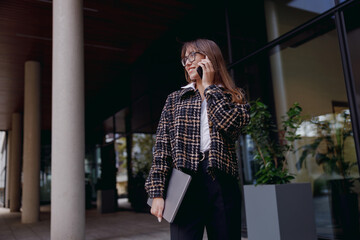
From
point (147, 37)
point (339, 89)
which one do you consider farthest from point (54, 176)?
point (147, 37)

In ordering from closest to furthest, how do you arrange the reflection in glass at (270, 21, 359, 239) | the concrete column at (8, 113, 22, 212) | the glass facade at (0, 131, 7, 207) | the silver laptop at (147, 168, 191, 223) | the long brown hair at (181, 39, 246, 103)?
1. the silver laptop at (147, 168, 191, 223)
2. the long brown hair at (181, 39, 246, 103)
3. the reflection in glass at (270, 21, 359, 239)
4. the concrete column at (8, 113, 22, 212)
5. the glass facade at (0, 131, 7, 207)

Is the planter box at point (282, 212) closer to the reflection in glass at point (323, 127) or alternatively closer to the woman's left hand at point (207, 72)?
the reflection in glass at point (323, 127)

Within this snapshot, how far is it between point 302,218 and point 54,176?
3.36 meters

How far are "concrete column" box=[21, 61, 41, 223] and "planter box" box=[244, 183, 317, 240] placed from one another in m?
7.73

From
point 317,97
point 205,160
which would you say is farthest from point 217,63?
point 317,97

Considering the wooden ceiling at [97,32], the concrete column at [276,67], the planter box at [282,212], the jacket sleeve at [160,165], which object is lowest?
the planter box at [282,212]

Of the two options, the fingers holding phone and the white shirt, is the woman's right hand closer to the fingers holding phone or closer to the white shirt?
the white shirt

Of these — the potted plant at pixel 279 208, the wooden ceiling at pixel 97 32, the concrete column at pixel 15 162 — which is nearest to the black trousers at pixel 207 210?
the potted plant at pixel 279 208

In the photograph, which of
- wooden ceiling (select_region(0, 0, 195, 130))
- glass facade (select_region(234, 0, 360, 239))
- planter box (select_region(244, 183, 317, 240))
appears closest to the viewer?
planter box (select_region(244, 183, 317, 240))

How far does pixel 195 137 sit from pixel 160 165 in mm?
209

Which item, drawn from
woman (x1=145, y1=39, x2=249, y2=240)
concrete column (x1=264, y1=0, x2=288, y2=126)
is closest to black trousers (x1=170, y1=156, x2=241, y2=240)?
woman (x1=145, y1=39, x2=249, y2=240)

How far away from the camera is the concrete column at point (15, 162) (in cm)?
1564

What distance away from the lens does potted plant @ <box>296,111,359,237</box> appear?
15.1 feet

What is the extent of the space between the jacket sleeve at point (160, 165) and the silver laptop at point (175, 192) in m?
0.04
